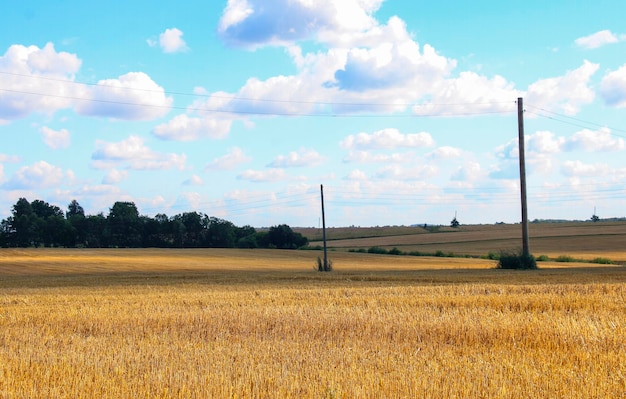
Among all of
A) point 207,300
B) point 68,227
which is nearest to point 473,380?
point 207,300

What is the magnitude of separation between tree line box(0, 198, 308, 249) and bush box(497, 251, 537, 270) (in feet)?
244

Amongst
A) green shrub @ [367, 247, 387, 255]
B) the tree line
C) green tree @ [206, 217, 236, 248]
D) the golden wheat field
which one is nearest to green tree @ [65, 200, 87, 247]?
the tree line

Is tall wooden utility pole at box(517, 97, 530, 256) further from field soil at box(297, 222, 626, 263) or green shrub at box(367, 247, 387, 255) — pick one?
green shrub at box(367, 247, 387, 255)

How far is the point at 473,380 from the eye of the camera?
29.5 feet

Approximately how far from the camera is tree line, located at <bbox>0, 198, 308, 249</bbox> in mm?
122000

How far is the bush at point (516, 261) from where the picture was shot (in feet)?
156

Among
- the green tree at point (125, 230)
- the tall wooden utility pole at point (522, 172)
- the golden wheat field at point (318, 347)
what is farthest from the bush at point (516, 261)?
the green tree at point (125, 230)

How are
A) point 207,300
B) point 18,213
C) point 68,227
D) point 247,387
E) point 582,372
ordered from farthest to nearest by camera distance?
1. point 18,213
2. point 68,227
3. point 207,300
4. point 582,372
5. point 247,387

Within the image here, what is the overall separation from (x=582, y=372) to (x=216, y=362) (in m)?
5.42

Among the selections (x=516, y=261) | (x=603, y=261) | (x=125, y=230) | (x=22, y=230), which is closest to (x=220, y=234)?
(x=125, y=230)

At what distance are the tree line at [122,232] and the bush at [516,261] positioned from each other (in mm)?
74226

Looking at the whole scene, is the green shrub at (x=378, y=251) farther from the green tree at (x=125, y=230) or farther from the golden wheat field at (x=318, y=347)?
the golden wheat field at (x=318, y=347)

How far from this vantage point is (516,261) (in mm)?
48469

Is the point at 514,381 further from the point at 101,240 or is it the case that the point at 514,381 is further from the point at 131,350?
the point at 101,240
